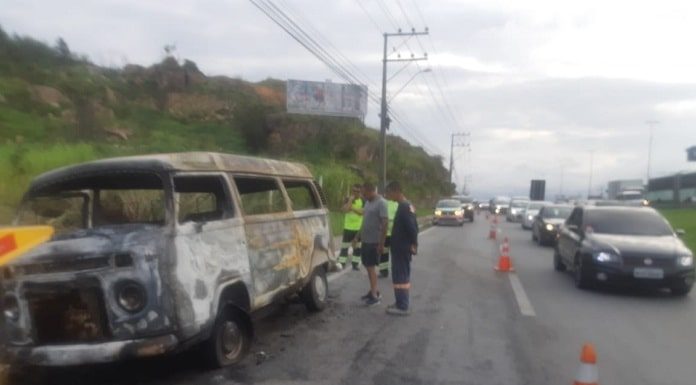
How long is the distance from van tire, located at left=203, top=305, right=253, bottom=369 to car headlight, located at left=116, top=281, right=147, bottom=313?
1.01 metres

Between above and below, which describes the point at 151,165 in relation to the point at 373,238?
above

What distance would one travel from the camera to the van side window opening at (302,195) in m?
10.0

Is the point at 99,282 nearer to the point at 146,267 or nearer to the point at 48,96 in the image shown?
the point at 146,267

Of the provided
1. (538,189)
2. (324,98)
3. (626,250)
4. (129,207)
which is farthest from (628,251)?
(538,189)

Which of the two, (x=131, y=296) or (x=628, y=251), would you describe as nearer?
(x=131, y=296)

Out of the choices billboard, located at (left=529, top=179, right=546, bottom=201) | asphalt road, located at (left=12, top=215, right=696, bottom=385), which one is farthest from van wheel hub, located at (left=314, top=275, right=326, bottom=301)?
billboard, located at (left=529, top=179, right=546, bottom=201)

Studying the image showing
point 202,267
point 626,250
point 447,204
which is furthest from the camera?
point 447,204

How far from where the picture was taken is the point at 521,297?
492 inches

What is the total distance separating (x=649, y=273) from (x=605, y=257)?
76 cm

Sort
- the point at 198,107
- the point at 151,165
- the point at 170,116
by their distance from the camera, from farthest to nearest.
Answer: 1. the point at 198,107
2. the point at 170,116
3. the point at 151,165

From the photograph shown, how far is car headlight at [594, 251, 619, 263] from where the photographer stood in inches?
504

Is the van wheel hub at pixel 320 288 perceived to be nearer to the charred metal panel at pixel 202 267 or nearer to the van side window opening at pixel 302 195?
the van side window opening at pixel 302 195

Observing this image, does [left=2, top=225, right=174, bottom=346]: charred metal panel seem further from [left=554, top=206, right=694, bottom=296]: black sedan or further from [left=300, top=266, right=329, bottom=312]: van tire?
[left=554, top=206, right=694, bottom=296]: black sedan

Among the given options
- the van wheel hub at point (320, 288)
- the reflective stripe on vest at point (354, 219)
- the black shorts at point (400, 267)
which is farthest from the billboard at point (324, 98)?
the black shorts at point (400, 267)
